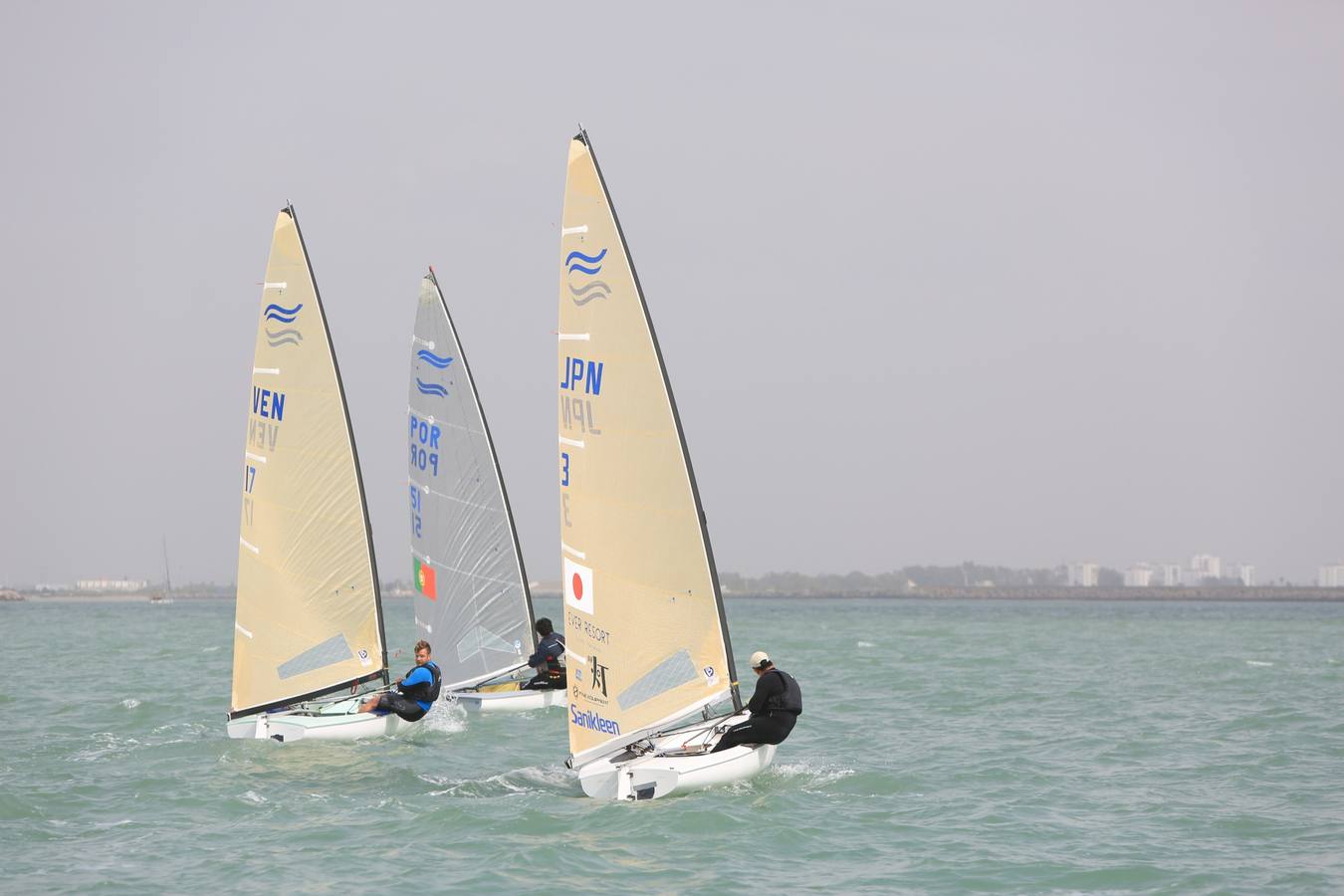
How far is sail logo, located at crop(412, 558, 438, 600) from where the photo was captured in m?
26.9

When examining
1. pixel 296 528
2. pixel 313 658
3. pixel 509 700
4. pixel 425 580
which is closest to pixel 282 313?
pixel 296 528

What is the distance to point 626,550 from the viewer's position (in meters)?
15.9

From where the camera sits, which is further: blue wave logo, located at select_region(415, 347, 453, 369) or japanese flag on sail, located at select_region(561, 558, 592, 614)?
blue wave logo, located at select_region(415, 347, 453, 369)

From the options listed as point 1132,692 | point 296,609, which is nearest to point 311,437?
point 296,609

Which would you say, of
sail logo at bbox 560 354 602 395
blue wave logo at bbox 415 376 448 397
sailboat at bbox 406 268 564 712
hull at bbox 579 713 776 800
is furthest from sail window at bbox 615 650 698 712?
blue wave logo at bbox 415 376 448 397

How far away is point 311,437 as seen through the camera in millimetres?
20781

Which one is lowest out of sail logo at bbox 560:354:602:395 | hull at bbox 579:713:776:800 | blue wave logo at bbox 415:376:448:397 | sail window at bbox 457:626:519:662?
hull at bbox 579:713:776:800

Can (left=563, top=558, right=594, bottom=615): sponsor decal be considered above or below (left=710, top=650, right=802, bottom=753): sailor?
above

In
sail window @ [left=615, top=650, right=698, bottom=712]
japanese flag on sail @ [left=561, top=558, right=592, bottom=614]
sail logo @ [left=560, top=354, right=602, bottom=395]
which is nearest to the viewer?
sail window @ [left=615, top=650, right=698, bottom=712]

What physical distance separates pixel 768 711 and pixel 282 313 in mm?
9648

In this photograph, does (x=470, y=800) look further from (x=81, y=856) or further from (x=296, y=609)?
(x=296, y=609)

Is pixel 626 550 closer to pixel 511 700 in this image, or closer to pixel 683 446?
pixel 683 446

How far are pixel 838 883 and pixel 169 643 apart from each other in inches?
1981

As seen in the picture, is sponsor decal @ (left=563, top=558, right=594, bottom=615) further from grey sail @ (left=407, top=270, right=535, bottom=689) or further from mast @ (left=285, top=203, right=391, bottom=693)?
grey sail @ (left=407, top=270, right=535, bottom=689)
